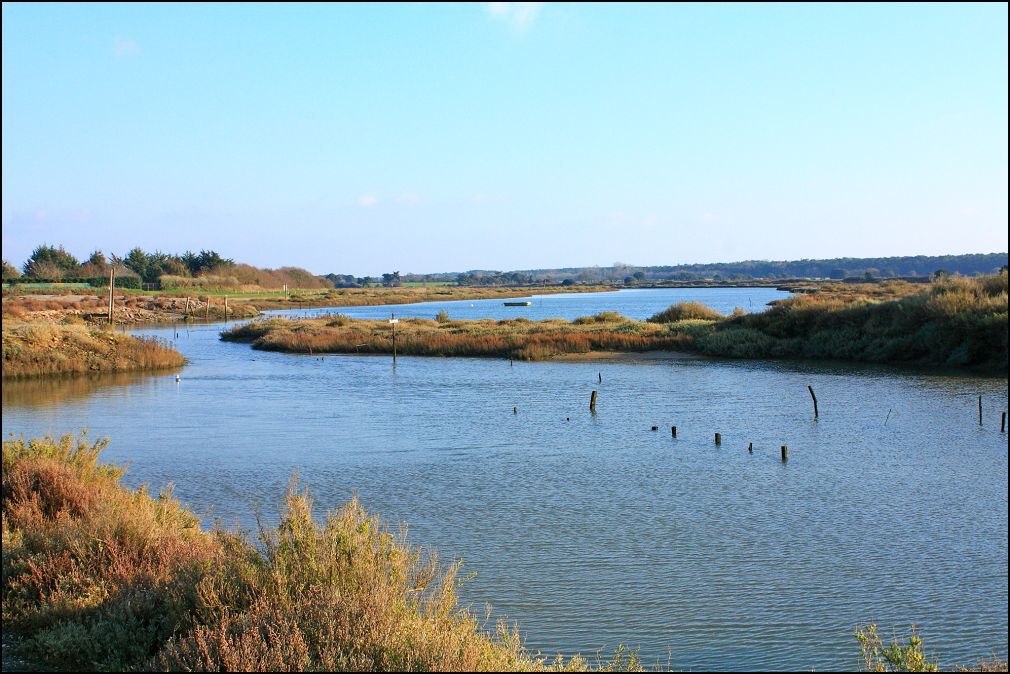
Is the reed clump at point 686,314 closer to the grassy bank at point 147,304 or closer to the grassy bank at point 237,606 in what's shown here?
the grassy bank at point 147,304

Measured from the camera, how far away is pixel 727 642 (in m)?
8.67

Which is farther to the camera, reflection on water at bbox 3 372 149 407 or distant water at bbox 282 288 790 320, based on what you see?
distant water at bbox 282 288 790 320

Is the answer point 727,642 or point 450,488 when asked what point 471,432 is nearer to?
point 450,488

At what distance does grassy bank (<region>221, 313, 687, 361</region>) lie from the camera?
44.4 m

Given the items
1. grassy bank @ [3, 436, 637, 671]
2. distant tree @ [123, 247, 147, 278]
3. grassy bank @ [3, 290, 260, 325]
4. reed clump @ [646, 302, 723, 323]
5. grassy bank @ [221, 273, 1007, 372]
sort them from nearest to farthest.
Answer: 1. grassy bank @ [3, 436, 637, 671]
2. grassy bank @ [221, 273, 1007, 372]
3. reed clump @ [646, 302, 723, 323]
4. grassy bank @ [3, 290, 260, 325]
5. distant tree @ [123, 247, 147, 278]

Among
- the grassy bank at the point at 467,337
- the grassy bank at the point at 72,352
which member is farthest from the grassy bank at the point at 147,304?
the grassy bank at the point at 467,337

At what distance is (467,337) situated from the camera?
47906mm

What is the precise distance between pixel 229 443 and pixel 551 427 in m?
7.64

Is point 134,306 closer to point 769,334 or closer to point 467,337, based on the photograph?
point 467,337

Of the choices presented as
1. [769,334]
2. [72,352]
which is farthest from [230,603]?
[769,334]

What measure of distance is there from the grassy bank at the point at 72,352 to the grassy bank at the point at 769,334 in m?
10.7

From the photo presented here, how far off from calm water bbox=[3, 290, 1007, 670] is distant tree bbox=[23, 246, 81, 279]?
78.3 meters

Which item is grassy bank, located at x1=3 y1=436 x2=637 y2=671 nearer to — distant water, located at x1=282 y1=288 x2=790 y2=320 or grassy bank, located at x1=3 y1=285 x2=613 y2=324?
grassy bank, located at x1=3 y1=285 x2=613 y2=324

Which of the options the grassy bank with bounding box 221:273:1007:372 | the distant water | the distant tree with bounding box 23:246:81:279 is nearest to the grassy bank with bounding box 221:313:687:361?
the grassy bank with bounding box 221:273:1007:372
